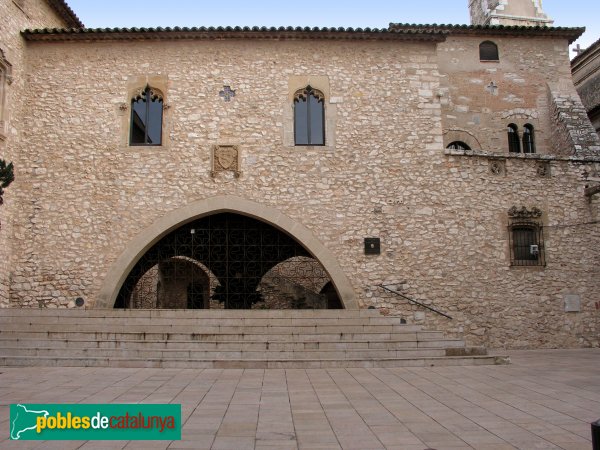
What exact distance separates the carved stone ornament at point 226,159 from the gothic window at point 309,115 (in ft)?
5.68

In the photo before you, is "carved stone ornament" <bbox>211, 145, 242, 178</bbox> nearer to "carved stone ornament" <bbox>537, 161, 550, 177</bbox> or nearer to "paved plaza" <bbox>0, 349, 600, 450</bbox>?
"paved plaza" <bbox>0, 349, 600, 450</bbox>

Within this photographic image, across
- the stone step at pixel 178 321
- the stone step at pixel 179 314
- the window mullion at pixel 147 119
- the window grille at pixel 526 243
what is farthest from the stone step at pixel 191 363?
the window mullion at pixel 147 119

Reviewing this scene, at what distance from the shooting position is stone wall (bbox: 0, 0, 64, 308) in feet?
41.7

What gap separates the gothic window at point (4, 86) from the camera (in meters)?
12.8

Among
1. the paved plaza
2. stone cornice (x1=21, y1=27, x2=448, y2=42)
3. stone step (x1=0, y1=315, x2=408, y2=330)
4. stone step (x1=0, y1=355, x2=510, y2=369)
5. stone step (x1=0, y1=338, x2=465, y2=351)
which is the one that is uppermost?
stone cornice (x1=21, y1=27, x2=448, y2=42)

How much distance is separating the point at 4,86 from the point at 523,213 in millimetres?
13453

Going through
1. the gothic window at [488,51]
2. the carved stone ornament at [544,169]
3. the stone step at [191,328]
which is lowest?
the stone step at [191,328]

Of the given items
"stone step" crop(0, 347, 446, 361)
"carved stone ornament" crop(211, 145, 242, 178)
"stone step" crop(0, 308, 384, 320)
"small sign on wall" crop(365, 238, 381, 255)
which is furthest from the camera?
"carved stone ornament" crop(211, 145, 242, 178)

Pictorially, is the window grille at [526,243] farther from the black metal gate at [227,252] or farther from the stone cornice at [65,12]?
the stone cornice at [65,12]

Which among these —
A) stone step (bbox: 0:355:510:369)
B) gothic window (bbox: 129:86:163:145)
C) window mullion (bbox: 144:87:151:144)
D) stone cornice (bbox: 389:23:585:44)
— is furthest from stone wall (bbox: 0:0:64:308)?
stone cornice (bbox: 389:23:585:44)

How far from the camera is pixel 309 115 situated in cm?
1425

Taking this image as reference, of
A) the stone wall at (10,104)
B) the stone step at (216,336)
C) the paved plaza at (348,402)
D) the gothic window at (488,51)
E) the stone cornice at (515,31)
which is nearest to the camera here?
the paved plaza at (348,402)

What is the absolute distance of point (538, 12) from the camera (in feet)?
70.7

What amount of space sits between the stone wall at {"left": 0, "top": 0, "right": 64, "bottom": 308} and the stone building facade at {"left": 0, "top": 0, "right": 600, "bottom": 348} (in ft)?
0.19
